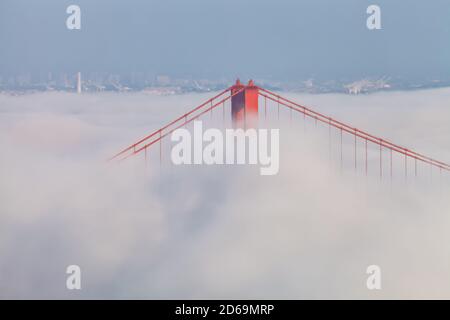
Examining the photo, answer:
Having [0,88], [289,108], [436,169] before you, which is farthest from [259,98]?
[0,88]

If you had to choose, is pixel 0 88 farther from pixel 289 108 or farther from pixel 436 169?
pixel 436 169

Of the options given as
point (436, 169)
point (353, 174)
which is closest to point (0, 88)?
point (353, 174)

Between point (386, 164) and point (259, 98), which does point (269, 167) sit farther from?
point (386, 164)

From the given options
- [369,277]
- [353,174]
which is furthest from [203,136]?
[369,277]
